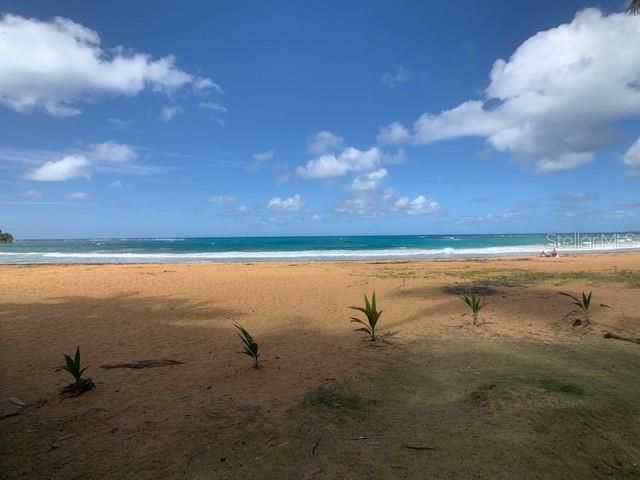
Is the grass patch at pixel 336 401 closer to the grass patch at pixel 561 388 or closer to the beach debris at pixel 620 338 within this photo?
the grass patch at pixel 561 388

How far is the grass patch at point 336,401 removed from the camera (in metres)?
3.96

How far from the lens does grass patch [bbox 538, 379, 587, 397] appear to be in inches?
160

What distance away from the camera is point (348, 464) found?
2.95 m

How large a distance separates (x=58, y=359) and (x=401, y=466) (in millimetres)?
5261

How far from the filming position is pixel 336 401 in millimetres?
4145

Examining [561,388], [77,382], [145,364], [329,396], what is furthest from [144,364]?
[561,388]

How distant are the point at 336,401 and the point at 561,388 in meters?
2.45

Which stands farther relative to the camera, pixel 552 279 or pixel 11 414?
pixel 552 279

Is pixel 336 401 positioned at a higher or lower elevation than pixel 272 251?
lower

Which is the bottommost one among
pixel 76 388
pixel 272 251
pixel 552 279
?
pixel 76 388

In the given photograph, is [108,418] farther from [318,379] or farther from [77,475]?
[318,379]

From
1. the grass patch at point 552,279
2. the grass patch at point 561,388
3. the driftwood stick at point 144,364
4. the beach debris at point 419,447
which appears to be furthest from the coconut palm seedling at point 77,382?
the grass patch at point 552,279

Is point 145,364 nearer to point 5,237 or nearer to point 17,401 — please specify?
point 17,401

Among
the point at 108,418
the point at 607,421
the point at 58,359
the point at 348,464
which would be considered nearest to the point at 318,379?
the point at 348,464
